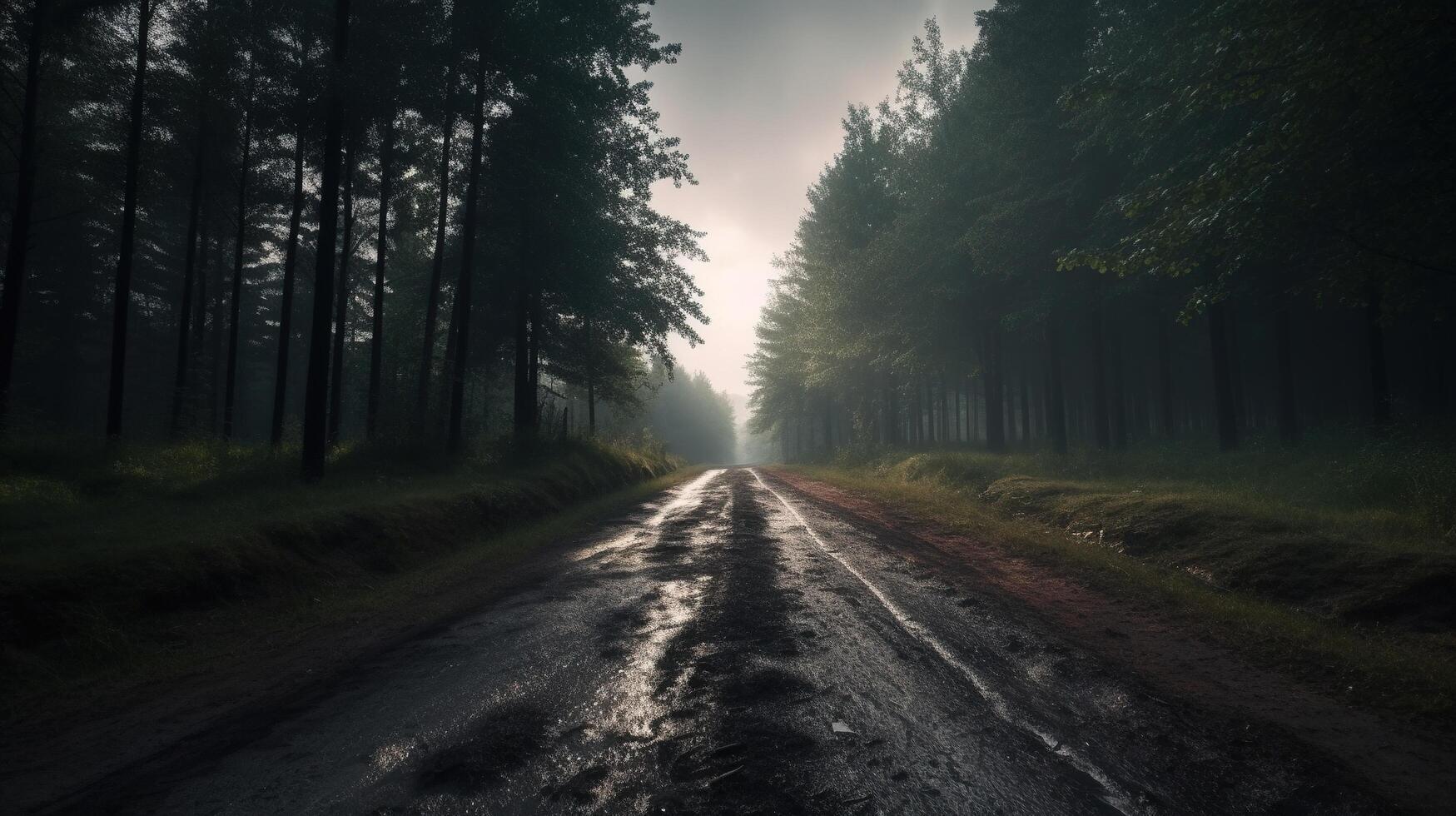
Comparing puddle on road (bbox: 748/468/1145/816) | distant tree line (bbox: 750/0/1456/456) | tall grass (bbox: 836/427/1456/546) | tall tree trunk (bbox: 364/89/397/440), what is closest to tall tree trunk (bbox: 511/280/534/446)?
tall tree trunk (bbox: 364/89/397/440)

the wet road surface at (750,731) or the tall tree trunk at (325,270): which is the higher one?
the tall tree trunk at (325,270)

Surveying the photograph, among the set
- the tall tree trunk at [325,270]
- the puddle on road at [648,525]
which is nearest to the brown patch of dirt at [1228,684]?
the puddle on road at [648,525]

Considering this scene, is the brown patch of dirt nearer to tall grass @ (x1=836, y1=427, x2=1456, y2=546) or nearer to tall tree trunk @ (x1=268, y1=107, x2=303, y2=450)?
tall grass @ (x1=836, y1=427, x2=1456, y2=546)

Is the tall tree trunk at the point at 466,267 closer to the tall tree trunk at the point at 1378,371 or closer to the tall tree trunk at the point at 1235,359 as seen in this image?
the tall tree trunk at the point at 1235,359

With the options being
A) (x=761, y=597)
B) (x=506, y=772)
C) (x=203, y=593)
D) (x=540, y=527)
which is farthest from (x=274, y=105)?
(x=506, y=772)

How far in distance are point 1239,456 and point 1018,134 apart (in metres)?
11.2

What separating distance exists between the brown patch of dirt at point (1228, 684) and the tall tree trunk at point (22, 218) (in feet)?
62.0

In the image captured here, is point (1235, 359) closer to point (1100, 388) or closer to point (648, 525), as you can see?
point (1100, 388)

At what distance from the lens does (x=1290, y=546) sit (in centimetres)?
657

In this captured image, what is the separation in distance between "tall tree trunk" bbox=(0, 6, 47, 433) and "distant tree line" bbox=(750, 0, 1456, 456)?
20.8 m

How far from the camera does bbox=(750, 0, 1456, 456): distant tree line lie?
343 inches

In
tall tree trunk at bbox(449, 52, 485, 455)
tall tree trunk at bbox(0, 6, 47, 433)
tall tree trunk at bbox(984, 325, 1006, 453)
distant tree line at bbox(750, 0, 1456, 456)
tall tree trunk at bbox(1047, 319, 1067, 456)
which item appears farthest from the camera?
tall tree trunk at bbox(984, 325, 1006, 453)

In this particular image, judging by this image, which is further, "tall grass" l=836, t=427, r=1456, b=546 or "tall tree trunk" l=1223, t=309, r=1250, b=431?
"tall tree trunk" l=1223, t=309, r=1250, b=431

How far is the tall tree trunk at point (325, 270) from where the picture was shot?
11.4m
